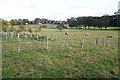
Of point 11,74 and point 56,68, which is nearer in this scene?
point 11,74

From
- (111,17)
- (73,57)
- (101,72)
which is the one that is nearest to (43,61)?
(73,57)

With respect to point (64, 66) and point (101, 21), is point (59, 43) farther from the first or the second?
point (101, 21)

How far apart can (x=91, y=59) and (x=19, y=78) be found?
4.24m

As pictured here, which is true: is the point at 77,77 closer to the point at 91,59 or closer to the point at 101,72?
the point at 101,72

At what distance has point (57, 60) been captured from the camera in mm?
8086

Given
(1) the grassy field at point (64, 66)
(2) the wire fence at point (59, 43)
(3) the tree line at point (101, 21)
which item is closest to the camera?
(1) the grassy field at point (64, 66)

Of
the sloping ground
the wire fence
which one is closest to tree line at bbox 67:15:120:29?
the wire fence

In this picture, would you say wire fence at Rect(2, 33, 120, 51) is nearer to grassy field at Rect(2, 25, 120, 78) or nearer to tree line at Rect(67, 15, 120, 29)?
grassy field at Rect(2, 25, 120, 78)

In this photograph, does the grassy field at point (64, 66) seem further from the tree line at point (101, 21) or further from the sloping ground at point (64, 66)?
the tree line at point (101, 21)

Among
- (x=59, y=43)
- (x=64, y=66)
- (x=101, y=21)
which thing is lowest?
(x=64, y=66)

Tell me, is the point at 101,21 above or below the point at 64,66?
above

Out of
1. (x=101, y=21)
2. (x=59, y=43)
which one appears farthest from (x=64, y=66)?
(x=101, y=21)

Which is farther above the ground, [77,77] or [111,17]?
[111,17]

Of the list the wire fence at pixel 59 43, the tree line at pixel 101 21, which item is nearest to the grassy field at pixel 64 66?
the wire fence at pixel 59 43
